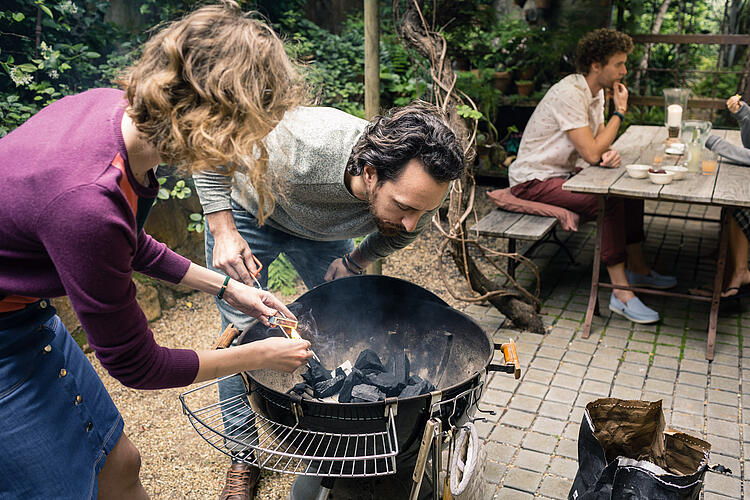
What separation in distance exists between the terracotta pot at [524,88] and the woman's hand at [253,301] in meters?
5.43

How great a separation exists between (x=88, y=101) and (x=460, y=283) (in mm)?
3482

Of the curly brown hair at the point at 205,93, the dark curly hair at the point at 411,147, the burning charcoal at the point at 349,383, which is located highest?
the curly brown hair at the point at 205,93

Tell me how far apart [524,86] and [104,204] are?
6.18m

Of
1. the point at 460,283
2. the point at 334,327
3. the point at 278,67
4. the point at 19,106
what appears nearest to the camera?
the point at 278,67

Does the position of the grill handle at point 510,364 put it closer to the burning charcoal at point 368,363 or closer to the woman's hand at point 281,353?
the burning charcoal at point 368,363

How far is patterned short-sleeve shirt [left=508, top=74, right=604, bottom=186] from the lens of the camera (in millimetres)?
4094

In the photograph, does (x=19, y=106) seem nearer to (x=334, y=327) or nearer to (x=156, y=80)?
(x=334, y=327)

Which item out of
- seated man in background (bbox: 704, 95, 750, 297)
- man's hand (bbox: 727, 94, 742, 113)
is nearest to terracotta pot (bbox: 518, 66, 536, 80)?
seated man in background (bbox: 704, 95, 750, 297)

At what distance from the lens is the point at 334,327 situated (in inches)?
96.1

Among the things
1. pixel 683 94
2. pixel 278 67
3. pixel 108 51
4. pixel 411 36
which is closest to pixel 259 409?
pixel 278 67

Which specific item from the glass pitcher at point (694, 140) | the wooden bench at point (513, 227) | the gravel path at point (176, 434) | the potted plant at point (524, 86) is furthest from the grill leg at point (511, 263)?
the potted plant at point (524, 86)

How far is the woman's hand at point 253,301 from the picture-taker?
1.96 metres

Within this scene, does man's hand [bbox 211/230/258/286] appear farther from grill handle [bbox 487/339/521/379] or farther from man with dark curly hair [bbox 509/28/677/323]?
man with dark curly hair [bbox 509/28/677/323]

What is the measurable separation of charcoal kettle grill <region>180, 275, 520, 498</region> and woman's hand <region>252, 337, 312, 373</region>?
0.13 metres
